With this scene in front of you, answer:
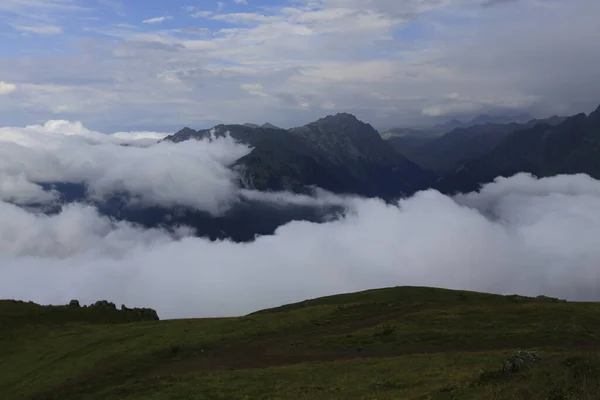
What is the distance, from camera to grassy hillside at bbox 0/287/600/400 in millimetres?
32906

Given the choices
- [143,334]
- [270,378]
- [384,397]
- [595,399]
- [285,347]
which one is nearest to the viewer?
[595,399]

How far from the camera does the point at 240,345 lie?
2422 inches

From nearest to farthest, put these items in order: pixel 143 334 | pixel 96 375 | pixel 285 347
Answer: pixel 96 375 → pixel 285 347 → pixel 143 334

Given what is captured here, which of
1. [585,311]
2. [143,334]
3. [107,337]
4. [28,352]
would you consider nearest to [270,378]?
[143,334]

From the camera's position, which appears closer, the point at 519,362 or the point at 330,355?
the point at 519,362

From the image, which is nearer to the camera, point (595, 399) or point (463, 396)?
point (595, 399)

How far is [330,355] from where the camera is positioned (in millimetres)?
54000

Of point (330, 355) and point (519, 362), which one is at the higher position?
point (519, 362)

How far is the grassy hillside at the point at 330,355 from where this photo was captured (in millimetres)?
32906

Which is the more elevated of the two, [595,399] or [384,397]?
[595,399]

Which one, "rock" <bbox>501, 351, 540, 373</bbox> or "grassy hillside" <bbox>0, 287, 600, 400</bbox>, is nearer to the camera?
"rock" <bbox>501, 351, 540, 373</bbox>

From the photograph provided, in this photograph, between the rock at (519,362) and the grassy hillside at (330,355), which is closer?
the rock at (519,362)

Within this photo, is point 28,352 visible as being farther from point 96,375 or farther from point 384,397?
point 384,397

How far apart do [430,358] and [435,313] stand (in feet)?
70.4
